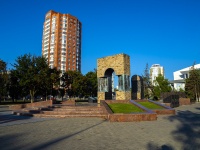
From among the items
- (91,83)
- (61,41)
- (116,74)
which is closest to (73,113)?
(116,74)

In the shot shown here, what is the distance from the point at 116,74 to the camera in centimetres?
2205

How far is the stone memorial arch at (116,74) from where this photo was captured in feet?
70.2

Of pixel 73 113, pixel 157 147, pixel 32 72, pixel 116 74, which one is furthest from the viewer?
pixel 32 72

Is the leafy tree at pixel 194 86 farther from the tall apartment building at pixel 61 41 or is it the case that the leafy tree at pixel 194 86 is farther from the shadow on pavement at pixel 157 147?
the tall apartment building at pixel 61 41

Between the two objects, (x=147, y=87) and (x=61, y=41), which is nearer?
(x=147, y=87)

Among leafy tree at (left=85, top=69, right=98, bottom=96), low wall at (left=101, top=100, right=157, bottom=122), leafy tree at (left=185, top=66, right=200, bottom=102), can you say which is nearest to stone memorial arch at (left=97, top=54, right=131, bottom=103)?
low wall at (left=101, top=100, right=157, bottom=122)

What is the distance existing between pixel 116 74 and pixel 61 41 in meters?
65.2

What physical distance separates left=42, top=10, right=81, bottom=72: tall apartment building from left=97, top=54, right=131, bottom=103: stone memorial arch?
197 feet

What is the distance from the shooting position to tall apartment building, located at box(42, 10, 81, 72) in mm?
82625

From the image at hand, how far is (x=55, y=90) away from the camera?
4759 cm

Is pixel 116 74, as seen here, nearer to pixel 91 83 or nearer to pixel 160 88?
pixel 160 88

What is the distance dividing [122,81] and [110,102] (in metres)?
5.06

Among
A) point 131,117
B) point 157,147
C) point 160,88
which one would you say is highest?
point 160,88

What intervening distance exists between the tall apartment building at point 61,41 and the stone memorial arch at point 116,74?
59902 millimetres
